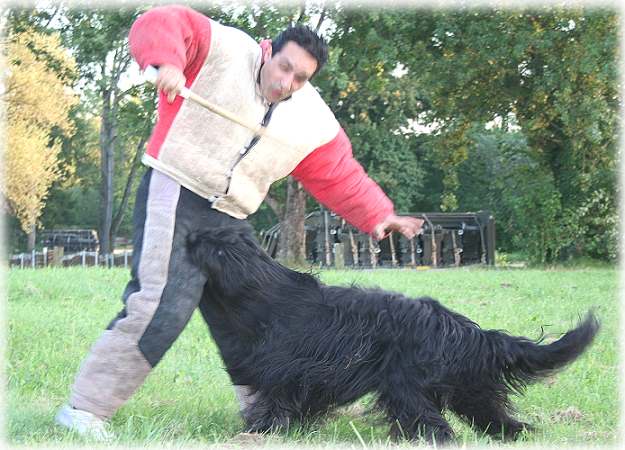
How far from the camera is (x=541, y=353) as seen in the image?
3949mm

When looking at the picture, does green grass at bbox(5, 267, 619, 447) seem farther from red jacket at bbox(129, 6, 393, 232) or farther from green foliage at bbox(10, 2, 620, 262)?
green foliage at bbox(10, 2, 620, 262)

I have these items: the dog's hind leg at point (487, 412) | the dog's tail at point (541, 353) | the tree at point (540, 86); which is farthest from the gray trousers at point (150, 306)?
the tree at point (540, 86)

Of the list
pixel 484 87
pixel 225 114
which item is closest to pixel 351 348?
pixel 225 114

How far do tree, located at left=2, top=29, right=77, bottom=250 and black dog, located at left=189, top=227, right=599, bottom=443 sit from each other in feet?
60.1

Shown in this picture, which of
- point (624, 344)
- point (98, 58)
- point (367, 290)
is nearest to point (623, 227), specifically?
point (98, 58)

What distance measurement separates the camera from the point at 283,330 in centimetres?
392

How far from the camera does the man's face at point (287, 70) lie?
393 cm

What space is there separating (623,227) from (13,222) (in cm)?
2786

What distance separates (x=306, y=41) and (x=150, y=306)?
144cm

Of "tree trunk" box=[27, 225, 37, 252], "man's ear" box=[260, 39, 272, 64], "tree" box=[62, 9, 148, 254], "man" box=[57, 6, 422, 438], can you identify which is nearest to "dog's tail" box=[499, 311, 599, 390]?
"man" box=[57, 6, 422, 438]

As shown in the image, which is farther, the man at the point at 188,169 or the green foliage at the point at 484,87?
the green foliage at the point at 484,87

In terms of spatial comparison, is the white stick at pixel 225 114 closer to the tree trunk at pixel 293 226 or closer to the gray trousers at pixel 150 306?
the gray trousers at pixel 150 306

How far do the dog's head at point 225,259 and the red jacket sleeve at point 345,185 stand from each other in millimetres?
600

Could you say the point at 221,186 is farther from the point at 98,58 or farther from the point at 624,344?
the point at 98,58
